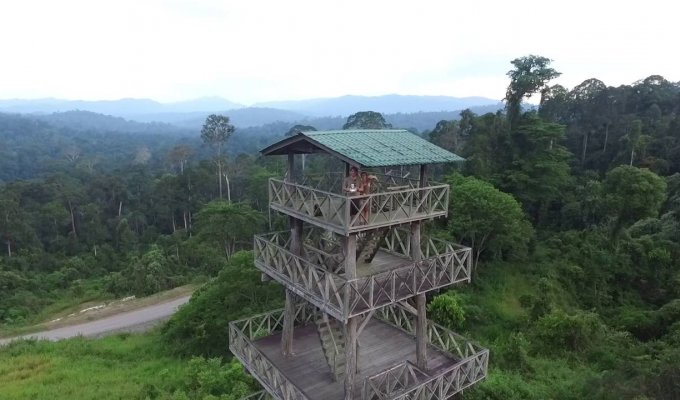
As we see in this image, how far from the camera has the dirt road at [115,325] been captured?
98.4 ft

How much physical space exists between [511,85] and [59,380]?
38.5 metres

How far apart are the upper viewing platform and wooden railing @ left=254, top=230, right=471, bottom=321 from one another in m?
1.20

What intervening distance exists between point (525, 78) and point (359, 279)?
34.3 meters

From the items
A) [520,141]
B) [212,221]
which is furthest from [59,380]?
[520,141]

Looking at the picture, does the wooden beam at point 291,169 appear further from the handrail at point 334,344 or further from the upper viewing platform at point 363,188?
the handrail at point 334,344

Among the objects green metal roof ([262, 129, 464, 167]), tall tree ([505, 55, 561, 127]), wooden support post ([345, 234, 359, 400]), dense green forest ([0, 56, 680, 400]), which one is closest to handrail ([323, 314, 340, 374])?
wooden support post ([345, 234, 359, 400])

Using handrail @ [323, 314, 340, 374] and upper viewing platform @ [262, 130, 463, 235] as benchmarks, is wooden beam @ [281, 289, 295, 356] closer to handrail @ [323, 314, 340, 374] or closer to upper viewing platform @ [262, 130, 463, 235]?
handrail @ [323, 314, 340, 374]

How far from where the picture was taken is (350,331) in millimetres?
10398

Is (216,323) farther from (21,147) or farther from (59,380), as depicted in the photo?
(21,147)

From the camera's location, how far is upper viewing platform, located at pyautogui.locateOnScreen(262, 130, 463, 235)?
993cm

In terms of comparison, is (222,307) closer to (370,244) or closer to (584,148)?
(370,244)

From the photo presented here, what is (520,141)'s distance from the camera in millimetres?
38094

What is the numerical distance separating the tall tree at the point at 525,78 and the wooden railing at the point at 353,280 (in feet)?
100

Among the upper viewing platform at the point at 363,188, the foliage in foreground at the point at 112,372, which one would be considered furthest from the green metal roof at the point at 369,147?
the foliage in foreground at the point at 112,372
